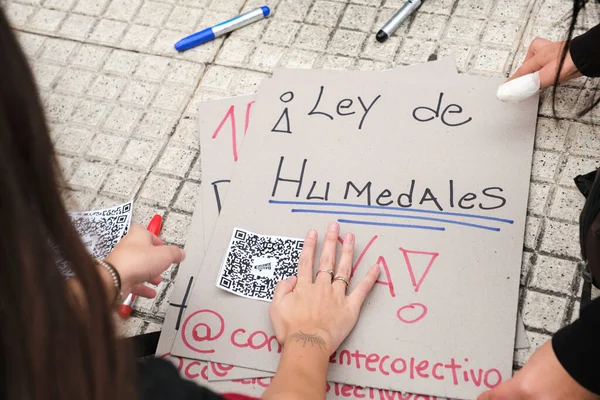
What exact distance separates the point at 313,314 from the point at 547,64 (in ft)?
1.37

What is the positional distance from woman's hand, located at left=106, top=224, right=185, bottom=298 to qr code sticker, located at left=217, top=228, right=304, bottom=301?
6 centimetres

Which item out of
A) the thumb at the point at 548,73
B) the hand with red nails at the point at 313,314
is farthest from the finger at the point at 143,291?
the thumb at the point at 548,73

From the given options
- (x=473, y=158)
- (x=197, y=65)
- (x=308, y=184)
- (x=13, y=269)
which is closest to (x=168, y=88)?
(x=197, y=65)

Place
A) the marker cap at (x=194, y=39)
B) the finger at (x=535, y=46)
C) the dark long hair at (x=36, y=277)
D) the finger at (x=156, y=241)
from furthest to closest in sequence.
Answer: the marker cap at (x=194, y=39) → the finger at (x=535, y=46) → the finger at (x=156, y=241) → the dark long hair at (x=36, y=277)

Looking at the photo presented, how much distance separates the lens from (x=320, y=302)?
0.67 metres

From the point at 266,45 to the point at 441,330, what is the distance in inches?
19.7

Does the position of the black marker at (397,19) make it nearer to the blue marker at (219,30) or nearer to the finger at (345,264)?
the blue marker at (219,30)

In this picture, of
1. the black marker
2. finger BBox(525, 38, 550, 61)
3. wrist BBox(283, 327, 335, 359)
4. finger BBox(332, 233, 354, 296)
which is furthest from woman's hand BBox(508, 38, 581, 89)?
wrist BBox(283, 327, 335, 359)

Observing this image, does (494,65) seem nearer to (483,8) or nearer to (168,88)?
(483,8)

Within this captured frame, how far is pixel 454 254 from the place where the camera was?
27.9 inches

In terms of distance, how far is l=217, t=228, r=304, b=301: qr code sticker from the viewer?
28.5 inches

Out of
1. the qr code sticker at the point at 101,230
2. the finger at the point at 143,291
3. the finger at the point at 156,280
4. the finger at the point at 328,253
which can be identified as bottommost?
the qr code sticker at the point at 101,230

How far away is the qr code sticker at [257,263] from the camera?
2.37 ft

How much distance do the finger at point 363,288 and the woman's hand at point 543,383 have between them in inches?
6.3
